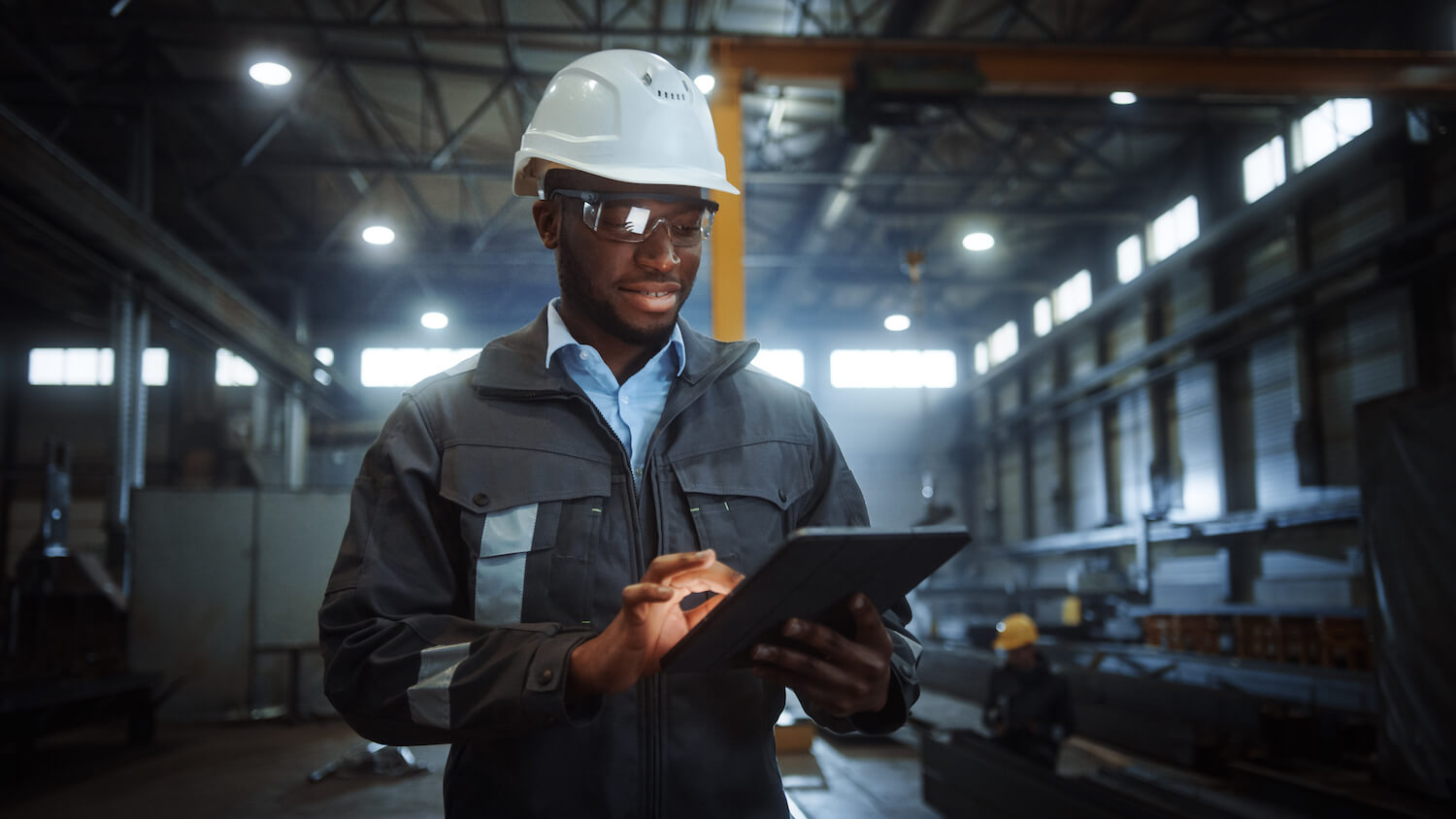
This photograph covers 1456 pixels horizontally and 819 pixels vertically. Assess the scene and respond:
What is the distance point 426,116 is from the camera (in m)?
14.2

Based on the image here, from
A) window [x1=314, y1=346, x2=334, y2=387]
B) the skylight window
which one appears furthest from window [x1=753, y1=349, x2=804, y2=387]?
window [x1=314, y1=346, x2=334, y2=387]

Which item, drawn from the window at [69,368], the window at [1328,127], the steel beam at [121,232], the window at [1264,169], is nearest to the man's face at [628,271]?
the steel beam at [121,232]

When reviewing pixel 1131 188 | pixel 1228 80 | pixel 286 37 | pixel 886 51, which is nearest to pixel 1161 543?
pixel 1131 188

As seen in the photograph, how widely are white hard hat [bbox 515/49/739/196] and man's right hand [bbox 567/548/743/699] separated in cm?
71

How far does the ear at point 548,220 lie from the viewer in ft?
5.88

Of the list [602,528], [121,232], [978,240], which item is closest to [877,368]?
[978,240]

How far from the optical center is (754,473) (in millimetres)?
1677

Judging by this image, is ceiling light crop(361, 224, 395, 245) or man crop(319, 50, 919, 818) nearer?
man crop(319, 50, 919, 818)

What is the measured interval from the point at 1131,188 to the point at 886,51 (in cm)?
1004

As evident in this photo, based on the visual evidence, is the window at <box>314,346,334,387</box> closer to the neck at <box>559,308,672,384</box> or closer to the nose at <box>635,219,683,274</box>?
the neck at <box>559,308,672,384</box>

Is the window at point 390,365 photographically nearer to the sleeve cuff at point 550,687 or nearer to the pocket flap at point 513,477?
the pocket flap at point 513,477

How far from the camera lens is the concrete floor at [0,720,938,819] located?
19.6ft

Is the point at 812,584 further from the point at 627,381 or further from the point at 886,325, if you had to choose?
the point at 886,325

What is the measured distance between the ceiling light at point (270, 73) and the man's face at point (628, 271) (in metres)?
11.2
